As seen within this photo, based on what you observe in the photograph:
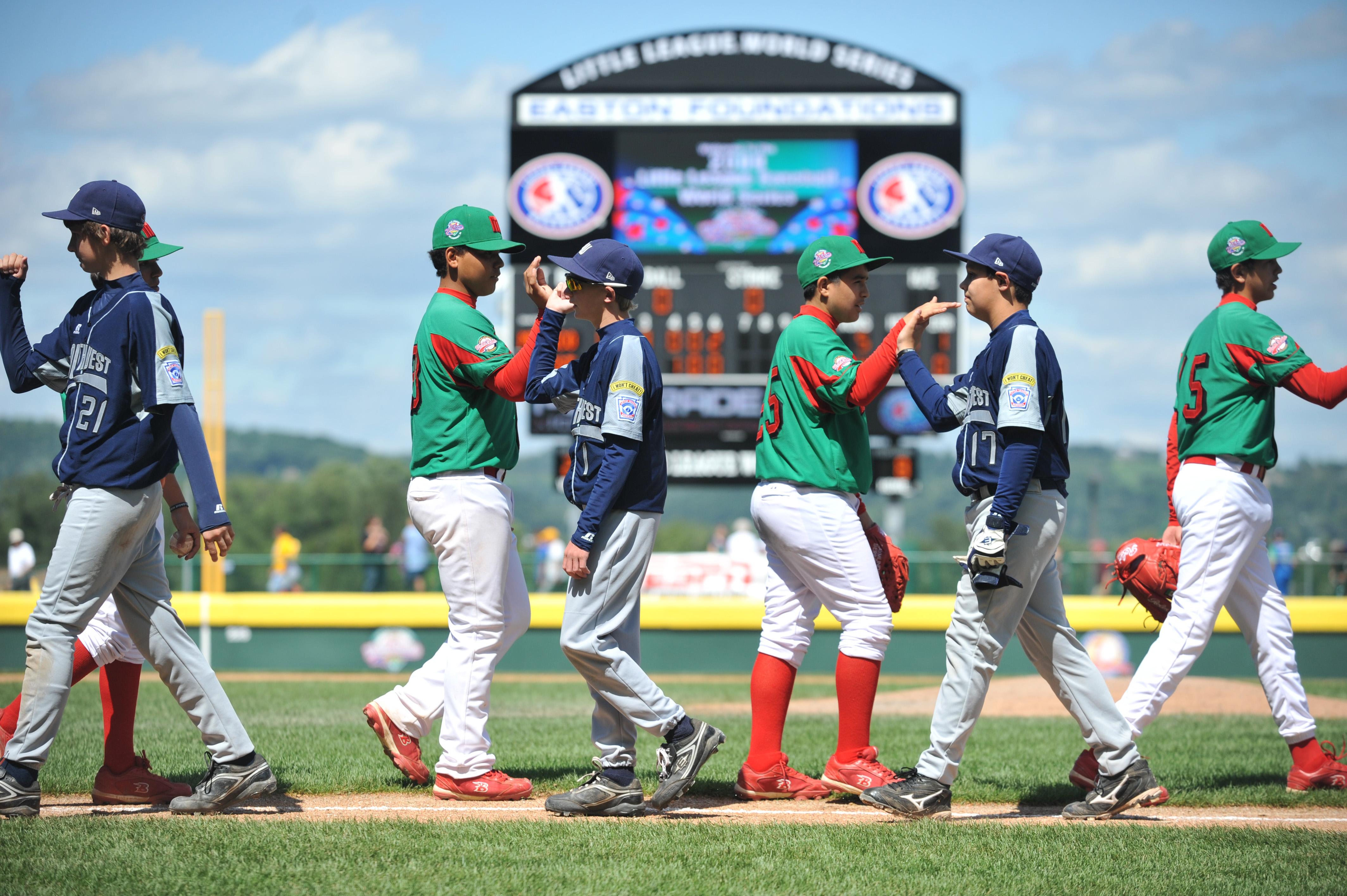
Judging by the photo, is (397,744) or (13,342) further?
(397,744)

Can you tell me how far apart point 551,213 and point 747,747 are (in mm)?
9994

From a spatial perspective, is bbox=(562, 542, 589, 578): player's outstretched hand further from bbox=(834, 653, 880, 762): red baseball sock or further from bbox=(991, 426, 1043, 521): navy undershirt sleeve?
bbox=(991, 426, 1043, 521): navy undershirt sleeve

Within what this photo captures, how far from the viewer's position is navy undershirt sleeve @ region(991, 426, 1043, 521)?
4.57 metres

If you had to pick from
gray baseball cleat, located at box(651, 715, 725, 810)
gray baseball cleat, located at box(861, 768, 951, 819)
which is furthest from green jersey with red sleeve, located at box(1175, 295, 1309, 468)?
gray baseball cleat, located at box(651, 715, 725, 810)

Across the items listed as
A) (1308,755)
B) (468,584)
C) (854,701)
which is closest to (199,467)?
(468,584)

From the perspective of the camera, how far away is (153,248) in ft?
17.0

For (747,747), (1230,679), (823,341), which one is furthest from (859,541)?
(1230,679)

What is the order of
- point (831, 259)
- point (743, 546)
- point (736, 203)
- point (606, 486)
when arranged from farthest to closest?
1. point (743, 546)
2. point (736, 203)
3. point (831, 259)
4. point (606, 486)

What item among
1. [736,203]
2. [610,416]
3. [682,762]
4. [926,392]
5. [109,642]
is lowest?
[682,762]

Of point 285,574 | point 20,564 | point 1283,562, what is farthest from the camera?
point 1283,562

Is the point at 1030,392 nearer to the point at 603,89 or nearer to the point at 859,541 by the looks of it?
the point at 859,541

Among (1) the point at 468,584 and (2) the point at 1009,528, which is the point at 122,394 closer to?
(1) the point at 468,584

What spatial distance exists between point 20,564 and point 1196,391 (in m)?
17.2

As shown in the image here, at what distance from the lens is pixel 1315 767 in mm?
5578
